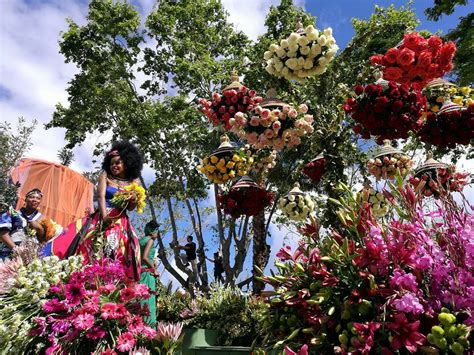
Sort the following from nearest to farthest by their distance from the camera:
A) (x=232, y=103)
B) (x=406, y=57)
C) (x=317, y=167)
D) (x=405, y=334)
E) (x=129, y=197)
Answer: (x=405, y=334) → (x=406, y=57) → (x=129, y=197) → (x=232, y=103) → (x=317, y=167)

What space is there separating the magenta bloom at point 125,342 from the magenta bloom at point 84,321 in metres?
0.18

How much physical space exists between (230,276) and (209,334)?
8811mm

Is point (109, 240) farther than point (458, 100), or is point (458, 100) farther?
point (458, 100)

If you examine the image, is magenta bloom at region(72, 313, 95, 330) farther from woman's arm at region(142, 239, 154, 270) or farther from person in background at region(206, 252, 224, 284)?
person in background at region(206, 252, 224, 284)

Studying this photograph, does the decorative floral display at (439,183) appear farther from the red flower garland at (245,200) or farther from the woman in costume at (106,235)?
the woman in costume at (106,235)

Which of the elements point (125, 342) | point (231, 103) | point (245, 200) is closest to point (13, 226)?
point (245, 200)

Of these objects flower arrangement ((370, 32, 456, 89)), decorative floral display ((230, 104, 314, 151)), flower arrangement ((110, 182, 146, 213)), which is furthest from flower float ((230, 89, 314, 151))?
flower arrangement ((110, 182, 146, 213))

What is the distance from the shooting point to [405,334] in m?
1.46

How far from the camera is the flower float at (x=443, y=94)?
16.1 feet

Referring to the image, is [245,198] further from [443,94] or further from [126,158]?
[443,94]

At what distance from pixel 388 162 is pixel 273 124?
203 centimetres

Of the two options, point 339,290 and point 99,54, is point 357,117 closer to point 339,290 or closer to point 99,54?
point 339,290

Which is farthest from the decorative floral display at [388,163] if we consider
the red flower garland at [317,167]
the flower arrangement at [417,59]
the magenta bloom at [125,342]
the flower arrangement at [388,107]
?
the magenta bloom at [125,342]

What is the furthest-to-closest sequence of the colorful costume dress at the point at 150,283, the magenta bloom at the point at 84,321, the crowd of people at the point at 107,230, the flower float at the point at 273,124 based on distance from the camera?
the colorful costume dress at the point at 150,283
the flower float at the point at 273,124
the crowd of people at the point at 107,230
the magenta bloom at the point at 84,321
